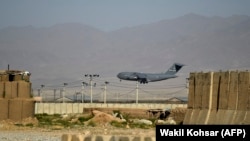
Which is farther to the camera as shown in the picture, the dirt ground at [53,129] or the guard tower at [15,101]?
the guard tower at [15,101]

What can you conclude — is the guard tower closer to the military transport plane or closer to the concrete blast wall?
the concrete blast wall

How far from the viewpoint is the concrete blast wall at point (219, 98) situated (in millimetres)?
22234

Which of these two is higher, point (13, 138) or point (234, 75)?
point (234, 75)

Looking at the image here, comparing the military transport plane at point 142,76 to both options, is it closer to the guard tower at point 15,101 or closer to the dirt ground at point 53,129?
the dirt ground at point 53,129

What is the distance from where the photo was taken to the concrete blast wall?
2223 centimetres

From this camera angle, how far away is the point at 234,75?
73.5ft

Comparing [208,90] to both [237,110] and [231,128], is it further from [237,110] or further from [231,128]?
[231,128]

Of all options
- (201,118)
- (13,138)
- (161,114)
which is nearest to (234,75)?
(201,118)

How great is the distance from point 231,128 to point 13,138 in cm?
1643

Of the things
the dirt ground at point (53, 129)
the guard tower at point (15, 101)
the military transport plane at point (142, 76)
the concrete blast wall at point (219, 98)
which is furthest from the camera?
the military transport plane at point (142, 76)

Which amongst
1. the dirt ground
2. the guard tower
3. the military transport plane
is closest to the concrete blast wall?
the dirt ground

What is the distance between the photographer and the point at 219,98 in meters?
23.1

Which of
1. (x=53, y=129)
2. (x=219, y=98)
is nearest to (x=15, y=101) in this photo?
(x=53, y=129)

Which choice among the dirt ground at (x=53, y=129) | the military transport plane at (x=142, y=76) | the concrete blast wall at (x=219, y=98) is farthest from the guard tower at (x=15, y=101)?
the military transport plane at (x=142, y=76)
